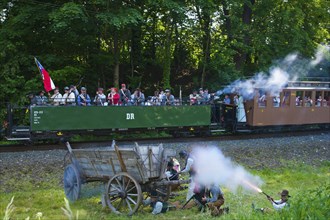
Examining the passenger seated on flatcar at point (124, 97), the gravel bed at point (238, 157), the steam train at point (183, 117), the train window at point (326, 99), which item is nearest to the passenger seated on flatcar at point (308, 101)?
the steam train at point (183, 117)

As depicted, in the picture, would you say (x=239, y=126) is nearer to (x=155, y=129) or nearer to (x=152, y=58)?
(x=155, y=129)

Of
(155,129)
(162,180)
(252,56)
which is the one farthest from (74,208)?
(252,56)

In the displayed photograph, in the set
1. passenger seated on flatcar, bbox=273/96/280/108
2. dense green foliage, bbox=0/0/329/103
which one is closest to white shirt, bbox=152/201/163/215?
dense green foliage, bbox=0/0/329/103

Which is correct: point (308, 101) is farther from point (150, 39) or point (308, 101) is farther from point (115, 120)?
point (115, 120)

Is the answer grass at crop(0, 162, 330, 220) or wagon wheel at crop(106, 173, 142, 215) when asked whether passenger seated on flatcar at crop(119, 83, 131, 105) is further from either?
wagon wheel at crop(106, 173, 142, 215)

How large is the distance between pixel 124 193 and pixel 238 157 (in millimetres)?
7561

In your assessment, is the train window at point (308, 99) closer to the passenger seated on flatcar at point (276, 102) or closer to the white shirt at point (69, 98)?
the passenger seated on flatcar at point (276, 102)

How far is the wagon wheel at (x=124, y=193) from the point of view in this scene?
27.7 ft

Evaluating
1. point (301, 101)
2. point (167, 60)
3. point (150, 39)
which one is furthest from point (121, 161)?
point (150, 39)

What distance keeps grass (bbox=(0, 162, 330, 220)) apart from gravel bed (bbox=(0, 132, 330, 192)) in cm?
63

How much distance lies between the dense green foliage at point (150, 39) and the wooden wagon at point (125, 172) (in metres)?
11.0

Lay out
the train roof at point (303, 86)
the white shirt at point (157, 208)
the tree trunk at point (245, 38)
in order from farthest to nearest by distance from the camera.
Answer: the tree trunk at point (245, 38)
the train roof at point (303, 86)
the white shirt at point (157, 208)

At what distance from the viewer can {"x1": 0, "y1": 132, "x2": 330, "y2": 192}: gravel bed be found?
1163 cm

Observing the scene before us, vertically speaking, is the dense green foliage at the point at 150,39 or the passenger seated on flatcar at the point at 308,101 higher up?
the dense green foliage at the point at 150,39
